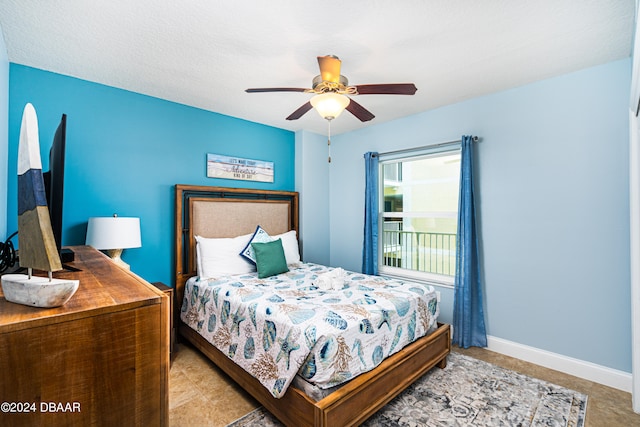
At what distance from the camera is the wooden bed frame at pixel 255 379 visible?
1.75m

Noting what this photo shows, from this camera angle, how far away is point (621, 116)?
7.91 feet

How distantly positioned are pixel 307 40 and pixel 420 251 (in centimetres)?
293

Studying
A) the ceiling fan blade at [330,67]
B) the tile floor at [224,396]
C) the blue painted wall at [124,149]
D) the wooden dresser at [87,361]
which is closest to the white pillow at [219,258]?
the blue painted wall at [124,149]

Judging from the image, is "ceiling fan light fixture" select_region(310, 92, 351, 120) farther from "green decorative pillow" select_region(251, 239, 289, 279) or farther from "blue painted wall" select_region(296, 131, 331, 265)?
"blue painted wall" select_region(296, 131, 331, 265)

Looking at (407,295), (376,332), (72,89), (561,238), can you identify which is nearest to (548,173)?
(561,238)

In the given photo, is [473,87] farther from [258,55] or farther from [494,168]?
[258,55]

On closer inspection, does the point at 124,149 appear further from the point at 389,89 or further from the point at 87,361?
the point at 87,361

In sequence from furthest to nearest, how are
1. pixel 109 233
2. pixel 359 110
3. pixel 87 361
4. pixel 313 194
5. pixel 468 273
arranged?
1. pixel 313 194
2. pixel 468 273
3. pixel 109 233
4. pixel 359 110
5. pixel 87 361

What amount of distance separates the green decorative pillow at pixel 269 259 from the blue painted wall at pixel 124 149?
993 millimetres

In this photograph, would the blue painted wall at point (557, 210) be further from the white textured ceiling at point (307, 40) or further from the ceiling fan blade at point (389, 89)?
the ceiling fan blade at point (389, 89)

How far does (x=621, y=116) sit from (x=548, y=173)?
0.63 metres

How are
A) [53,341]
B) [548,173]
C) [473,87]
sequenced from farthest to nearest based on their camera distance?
[473,87]
[548,173]
[53,341]

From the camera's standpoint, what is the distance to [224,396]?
7.55 ft

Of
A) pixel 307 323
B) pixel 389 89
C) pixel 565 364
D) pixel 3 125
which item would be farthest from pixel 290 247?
pixel 565 364
